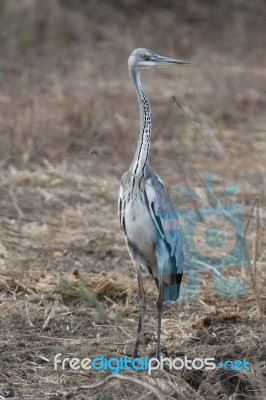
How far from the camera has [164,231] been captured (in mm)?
4984

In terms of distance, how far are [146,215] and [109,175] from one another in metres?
3.75

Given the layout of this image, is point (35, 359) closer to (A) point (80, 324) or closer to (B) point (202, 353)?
(A) point (80, 324)

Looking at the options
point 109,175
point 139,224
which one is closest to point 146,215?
point 139,224

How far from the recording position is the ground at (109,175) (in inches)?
191

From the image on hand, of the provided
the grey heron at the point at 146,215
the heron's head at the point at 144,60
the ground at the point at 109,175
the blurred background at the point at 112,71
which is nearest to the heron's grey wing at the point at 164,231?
the grey heron at the point at 146,215

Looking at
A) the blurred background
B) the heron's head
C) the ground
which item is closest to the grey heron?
the heron's head

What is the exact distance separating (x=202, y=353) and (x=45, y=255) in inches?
83.0

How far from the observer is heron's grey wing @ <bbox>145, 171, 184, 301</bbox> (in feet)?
16.2

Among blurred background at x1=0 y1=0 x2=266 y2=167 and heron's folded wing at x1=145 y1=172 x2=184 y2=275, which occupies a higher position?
heron's folded wing at x1=145 y1=172 x2=184 y2=275

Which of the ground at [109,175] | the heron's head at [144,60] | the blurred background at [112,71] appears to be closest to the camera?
the ground at [109,175]

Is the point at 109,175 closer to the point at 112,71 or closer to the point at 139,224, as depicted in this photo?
the point at 112,71

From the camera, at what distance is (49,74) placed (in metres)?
11.5

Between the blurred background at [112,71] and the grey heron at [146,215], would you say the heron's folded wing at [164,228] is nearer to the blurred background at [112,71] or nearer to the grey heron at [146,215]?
the grey heron at [146,215]

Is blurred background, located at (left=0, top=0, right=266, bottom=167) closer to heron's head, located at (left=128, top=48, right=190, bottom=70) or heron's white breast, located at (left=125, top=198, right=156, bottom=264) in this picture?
heron's head, located at (left=128, top=48, right=190, bottom=70)
